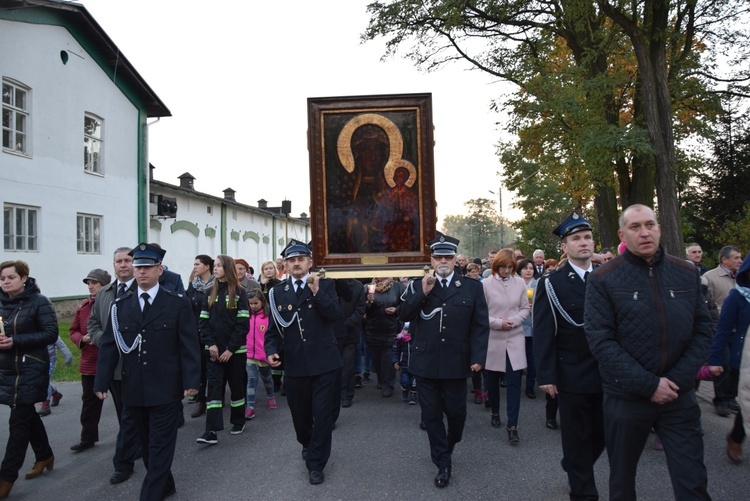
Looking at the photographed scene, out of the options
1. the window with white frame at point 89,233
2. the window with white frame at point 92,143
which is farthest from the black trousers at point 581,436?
the window with white frame at point 92,143

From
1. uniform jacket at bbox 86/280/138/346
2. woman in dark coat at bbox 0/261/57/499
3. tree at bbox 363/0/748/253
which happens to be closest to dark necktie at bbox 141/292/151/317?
woman in dark coat at bbox 0/261/57/499

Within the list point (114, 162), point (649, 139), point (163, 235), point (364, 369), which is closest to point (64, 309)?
point (114, 162)

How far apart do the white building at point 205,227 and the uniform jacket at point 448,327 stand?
48.6ft

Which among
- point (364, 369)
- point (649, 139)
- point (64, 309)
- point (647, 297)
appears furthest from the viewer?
point (64, 309)

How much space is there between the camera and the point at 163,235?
25.5 metres

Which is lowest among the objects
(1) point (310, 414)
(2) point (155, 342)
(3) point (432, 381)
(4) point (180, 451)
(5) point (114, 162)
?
(4) point (180, 451)

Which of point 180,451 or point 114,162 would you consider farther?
point 114,162

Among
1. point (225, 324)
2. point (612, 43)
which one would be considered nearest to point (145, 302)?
point (225, 324)

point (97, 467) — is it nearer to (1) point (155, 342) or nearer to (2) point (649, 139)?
(1) point (155, 342)

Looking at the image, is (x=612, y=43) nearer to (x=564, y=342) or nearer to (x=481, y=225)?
(x=564, y=342)

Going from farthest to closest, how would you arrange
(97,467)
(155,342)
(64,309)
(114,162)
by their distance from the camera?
(114,162), (64,309), (97,467), (155,342)

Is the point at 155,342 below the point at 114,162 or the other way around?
below

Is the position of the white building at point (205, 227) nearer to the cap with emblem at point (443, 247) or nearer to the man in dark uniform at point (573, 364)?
the cap with emblem at point (443, 247)

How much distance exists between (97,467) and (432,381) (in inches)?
141
